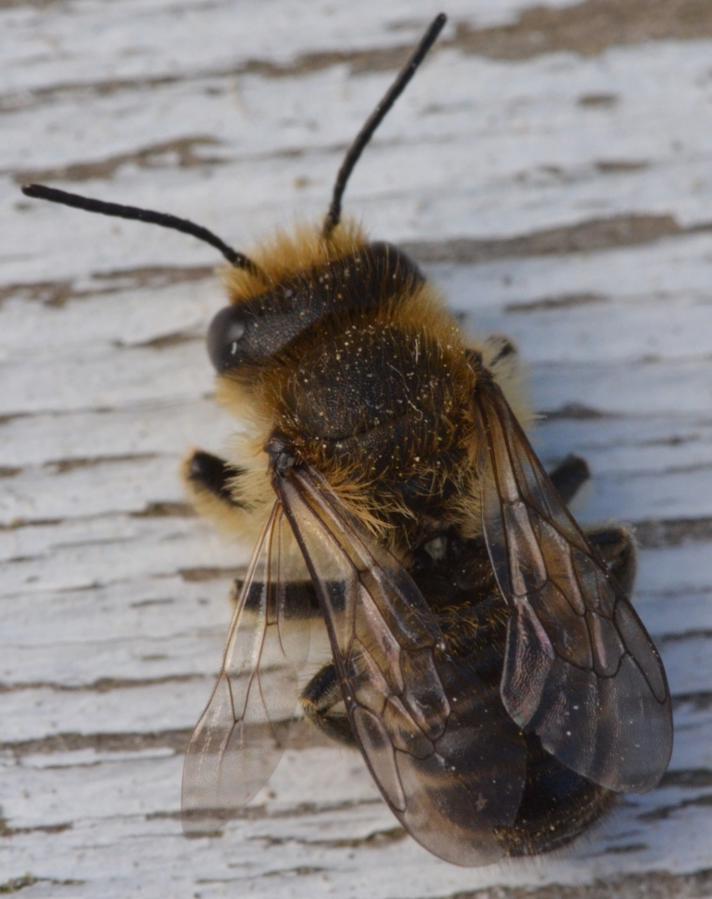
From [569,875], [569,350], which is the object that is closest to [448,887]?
[569,875]

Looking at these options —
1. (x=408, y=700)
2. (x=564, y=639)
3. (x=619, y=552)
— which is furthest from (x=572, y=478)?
(x=408, y=700)

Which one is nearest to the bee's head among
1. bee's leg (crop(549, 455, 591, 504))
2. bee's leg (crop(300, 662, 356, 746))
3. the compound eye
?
the compound eye

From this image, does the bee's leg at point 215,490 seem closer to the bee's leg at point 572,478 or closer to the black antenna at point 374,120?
the black antenna at point 374,120

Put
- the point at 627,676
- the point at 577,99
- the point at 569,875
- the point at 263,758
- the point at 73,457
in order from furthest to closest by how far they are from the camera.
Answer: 1. the point at 577,99
2. the point at 73,457
3. the point at 569,875
4. the point at 263,758
5. the point at 627,676

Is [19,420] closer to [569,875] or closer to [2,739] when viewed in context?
[2,739]

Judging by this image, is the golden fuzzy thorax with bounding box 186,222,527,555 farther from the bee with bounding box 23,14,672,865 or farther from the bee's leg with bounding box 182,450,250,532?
the bee's leg with bounding box 182,450,250,532

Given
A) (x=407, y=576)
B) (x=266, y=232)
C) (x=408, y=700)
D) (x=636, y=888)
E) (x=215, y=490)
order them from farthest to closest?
(x=266, y=232)
(x=215, y=490)
(x=636, y=888)
(x=407, y=576)
(x=408, y=700)

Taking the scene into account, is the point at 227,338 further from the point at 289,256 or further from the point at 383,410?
the point at 383,410
